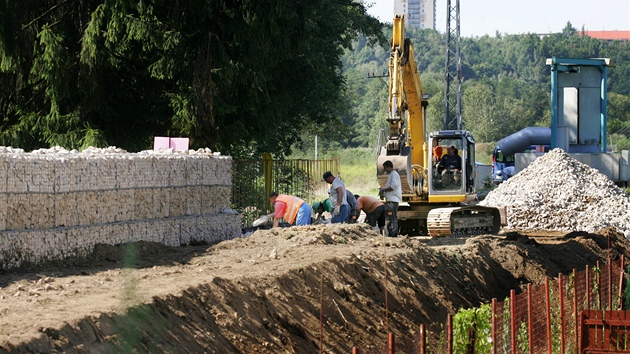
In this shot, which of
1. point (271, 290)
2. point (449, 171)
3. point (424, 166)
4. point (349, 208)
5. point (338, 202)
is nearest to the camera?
point (271, 290)

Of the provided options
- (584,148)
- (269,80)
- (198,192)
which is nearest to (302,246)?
(198,192)

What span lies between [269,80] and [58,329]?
1681 centimetres

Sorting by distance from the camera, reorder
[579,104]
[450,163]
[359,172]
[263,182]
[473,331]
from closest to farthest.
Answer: [473,331] < [450,163] < [263,182] < [579,104] < [359,172]

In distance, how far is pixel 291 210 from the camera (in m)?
19.6

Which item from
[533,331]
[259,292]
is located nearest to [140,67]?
[259,292]

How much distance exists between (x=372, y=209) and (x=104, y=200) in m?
7.12

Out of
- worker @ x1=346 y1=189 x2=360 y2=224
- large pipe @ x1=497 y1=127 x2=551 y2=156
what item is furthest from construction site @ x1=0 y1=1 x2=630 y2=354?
Result: large pipe @ x1=497 y1=127 x2=551 y2=156

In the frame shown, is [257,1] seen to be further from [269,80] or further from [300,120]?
[300,120]

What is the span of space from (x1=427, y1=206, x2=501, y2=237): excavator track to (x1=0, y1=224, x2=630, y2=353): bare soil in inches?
109

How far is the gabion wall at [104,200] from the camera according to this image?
1385 cm

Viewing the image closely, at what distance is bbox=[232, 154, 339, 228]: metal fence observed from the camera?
25.0 m

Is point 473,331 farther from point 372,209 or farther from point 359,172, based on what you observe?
point 359,172

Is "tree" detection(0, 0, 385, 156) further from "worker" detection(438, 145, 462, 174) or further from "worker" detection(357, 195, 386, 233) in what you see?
A: "worker" detection(438, 145, 462, 174)

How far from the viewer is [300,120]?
3216 centimetres
